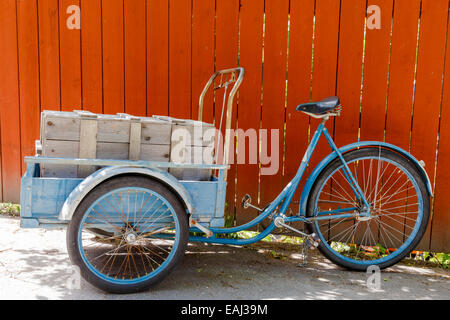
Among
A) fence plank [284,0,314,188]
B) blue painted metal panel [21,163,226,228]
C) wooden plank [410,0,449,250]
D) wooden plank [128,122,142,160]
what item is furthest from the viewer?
fence plank [284,0,314,188]

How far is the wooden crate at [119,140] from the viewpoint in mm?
2672

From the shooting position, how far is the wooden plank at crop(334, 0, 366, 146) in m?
3.70

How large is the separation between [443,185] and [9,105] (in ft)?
15.2

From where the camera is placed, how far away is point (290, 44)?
3.85 meters

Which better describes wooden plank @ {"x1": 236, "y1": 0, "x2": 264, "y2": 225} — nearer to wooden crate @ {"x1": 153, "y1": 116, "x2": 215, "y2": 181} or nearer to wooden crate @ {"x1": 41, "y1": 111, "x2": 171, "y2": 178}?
wooden crate @ {"x1": 153, "y1": 116, "x2": 215, "y2": 181}

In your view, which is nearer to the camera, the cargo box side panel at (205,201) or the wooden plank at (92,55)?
the cargo box side panel at (205,201)

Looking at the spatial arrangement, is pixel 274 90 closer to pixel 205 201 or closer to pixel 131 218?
pixel 205 201

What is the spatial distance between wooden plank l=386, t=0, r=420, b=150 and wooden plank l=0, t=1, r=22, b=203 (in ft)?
13.1

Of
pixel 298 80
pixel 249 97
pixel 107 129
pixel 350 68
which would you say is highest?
pixel 350 68

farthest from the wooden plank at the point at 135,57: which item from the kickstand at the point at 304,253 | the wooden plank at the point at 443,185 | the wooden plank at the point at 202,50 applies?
the wooden plank at the point at 443,185

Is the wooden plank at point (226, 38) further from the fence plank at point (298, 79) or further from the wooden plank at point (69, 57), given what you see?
the wooden plank at point (69, 57)

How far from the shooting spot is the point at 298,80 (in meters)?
3.87

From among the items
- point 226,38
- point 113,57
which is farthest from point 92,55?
point 226,38

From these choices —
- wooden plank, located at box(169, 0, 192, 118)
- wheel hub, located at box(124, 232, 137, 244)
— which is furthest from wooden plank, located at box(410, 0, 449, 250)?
wheel hub, located at box(124, 232, 137, 244)
